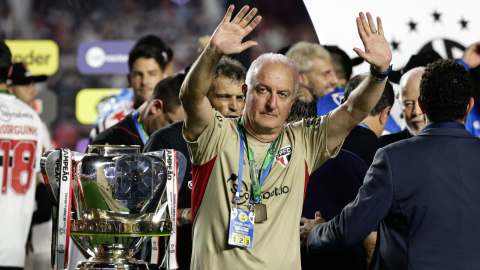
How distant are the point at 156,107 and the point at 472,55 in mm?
2501

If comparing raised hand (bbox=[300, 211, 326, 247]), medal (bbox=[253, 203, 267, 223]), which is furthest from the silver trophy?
raised hand (bbox=[300, 211, 326, 247])

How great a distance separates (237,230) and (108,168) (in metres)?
0.65

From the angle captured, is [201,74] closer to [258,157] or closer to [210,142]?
[210,142]

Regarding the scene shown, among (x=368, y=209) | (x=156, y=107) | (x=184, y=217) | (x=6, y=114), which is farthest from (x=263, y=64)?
(x=6, y=114)

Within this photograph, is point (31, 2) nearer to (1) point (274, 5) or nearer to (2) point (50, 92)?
(2) point (50, 92)

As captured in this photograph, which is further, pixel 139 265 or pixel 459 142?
pixel 459 142

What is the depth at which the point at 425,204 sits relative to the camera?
1.91m

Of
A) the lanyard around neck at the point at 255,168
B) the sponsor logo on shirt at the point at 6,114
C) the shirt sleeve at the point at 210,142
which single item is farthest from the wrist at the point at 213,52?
the sponsor logo on shirt at the point at 6,114

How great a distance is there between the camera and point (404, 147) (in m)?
1.97

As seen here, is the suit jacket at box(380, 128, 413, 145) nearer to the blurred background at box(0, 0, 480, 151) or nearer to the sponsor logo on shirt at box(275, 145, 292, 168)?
the blurred background at box(0, 0, 480, 151)

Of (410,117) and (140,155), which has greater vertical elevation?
(410,117)

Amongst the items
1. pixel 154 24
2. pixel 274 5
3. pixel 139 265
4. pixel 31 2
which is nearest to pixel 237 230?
pixel 139 265

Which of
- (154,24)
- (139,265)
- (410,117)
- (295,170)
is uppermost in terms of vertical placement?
(154,24)

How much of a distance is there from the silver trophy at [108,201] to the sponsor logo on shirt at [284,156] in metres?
0.67
